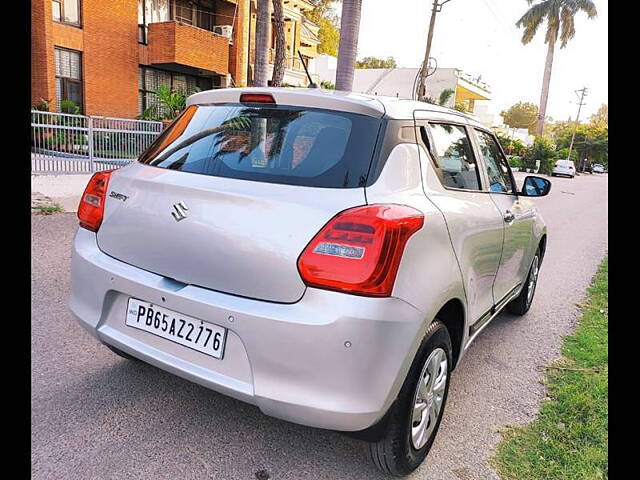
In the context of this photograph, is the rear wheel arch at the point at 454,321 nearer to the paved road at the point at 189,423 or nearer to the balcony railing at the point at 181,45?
the paved road at the point at 189,423

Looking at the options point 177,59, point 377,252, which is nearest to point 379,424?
point 377,252

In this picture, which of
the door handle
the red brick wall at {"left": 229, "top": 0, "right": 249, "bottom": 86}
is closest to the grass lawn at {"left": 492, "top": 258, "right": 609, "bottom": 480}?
the door handle

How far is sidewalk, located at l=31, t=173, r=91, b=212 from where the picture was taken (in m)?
9.03

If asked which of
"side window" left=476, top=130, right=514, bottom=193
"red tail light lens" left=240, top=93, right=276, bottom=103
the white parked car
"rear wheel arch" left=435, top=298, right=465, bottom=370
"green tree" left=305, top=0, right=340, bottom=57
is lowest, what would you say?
the white parked car

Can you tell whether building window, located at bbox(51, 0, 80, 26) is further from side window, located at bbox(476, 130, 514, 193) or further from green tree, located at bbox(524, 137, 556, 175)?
green tree, located at bbox(524, 137, 556, 175)

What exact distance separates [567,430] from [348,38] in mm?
8449

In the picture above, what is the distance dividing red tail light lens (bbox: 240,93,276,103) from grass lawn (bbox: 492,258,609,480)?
87.5 inches

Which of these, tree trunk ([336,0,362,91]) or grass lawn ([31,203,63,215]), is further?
tree trunk ([336,0,362,91])

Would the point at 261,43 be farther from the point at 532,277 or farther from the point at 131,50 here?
the point at 131,50

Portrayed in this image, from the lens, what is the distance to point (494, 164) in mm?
4035

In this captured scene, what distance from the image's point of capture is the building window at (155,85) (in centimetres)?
2008

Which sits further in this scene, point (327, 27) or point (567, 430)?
point (327, 27)

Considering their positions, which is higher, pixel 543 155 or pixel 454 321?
pixel 454 321

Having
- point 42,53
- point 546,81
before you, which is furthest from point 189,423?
point 546,81
